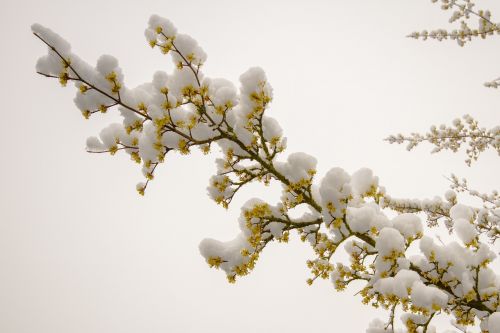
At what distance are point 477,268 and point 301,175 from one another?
139 cm

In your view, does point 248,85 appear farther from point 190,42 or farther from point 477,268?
point 477,268

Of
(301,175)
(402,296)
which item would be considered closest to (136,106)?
(301,175)

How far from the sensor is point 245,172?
2.79 metres

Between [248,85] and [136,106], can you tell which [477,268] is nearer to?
[248,85]

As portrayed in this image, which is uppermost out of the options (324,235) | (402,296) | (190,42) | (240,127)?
(190,42)

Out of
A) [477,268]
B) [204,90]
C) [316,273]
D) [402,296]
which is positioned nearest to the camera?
[402,296]

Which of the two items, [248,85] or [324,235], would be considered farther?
[324,235]

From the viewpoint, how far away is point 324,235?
276 cm

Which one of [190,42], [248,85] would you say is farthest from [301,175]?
[190,42]

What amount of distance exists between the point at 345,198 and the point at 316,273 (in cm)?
69

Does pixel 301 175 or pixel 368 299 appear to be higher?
pixel 301 175

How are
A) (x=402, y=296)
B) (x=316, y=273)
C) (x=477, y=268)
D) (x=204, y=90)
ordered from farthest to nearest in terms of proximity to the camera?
(x=316, y=273) < (x=204, y=90) < (x=477, y=268) < (x=402, y=296)

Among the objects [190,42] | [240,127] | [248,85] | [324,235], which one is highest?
[190,42]

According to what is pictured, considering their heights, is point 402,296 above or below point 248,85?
below
